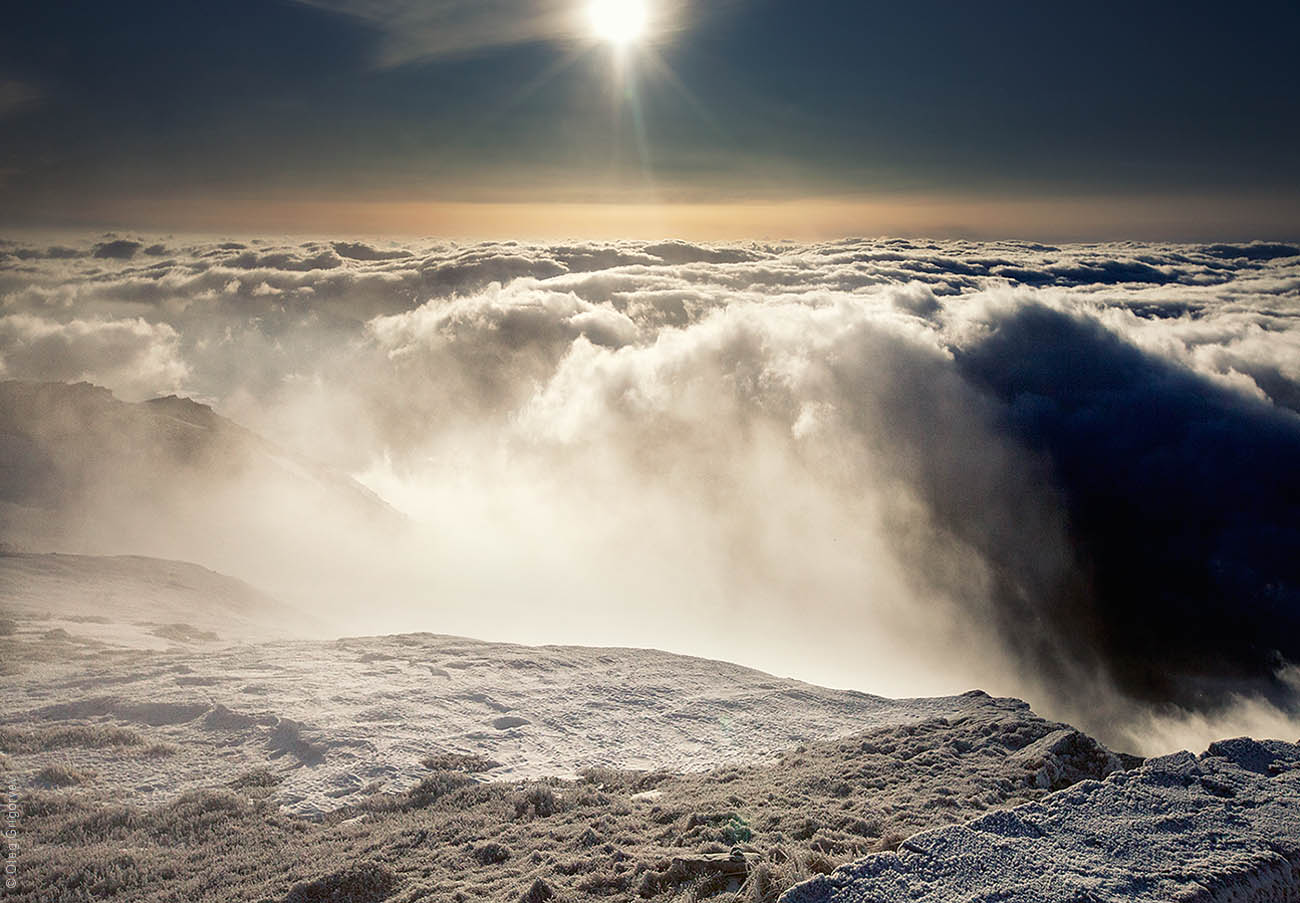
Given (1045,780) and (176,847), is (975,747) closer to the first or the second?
(1045,780)

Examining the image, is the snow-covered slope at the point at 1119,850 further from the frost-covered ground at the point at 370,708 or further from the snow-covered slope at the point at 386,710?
the frost-covered ground at the point at 370,708

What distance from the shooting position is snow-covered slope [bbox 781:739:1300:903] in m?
4.61

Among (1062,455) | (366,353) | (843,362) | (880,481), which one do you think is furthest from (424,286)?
(1062,455)

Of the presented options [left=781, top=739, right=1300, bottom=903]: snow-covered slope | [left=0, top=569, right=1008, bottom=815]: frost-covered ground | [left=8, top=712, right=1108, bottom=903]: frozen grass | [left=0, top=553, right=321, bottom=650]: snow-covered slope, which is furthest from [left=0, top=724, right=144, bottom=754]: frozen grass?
[left=781, top=739, right=1300, bottom=903]: snow-covered slope

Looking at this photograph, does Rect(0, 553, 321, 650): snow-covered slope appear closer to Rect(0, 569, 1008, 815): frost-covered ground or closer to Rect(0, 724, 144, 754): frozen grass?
Rect(0, 569, 1008, 815): frost-covered ground

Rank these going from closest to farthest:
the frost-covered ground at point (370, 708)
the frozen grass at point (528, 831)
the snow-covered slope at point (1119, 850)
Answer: the snow-covered slope at point (1119, 850), the frozen grass at point (528, 831), the frost-covered ground at point (370, 708)

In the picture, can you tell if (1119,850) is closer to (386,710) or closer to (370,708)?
(386,710)

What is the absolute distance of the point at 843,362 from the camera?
3169 inches

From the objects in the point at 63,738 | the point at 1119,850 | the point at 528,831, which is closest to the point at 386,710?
the point at 63,738

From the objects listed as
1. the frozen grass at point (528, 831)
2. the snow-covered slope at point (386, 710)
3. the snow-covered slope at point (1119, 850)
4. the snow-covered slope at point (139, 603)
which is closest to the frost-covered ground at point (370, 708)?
the snow-covered slope at point (386, 710)

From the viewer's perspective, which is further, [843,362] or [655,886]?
[843,362]

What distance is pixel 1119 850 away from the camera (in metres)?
5.09

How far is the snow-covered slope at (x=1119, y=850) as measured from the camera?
4.61 m

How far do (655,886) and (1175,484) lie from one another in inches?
2828
